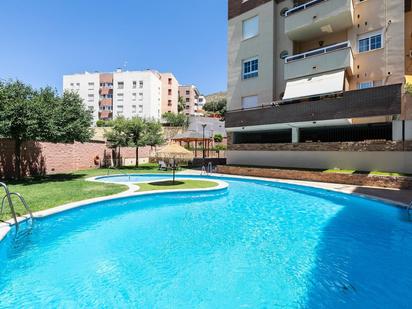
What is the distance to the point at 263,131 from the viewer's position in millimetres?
25969

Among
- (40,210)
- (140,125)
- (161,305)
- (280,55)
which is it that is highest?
(280,55)

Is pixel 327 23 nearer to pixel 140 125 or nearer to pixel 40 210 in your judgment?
pixel 140 125

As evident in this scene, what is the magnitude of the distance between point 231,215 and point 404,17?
20.4 meters

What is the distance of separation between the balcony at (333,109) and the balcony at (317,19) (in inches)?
252

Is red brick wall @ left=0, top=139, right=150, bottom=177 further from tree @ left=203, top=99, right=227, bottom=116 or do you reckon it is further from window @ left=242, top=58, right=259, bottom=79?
tree @ left=203, top=99, right=227, bottom=116

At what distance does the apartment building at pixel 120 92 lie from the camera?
257ft

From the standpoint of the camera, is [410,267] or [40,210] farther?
[40,210]

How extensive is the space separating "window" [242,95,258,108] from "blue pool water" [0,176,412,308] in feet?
55.1

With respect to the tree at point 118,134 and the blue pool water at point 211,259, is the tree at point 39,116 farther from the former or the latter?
the blue pool water at point 211,259

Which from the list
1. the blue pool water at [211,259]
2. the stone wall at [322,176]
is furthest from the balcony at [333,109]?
the blue pool water at [211,259]

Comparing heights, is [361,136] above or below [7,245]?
above

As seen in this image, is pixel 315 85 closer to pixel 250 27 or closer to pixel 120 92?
pixel 250 27

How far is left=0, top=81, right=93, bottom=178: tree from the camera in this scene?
14.9 m

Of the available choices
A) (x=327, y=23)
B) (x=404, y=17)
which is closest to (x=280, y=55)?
(x=327, y=23)
